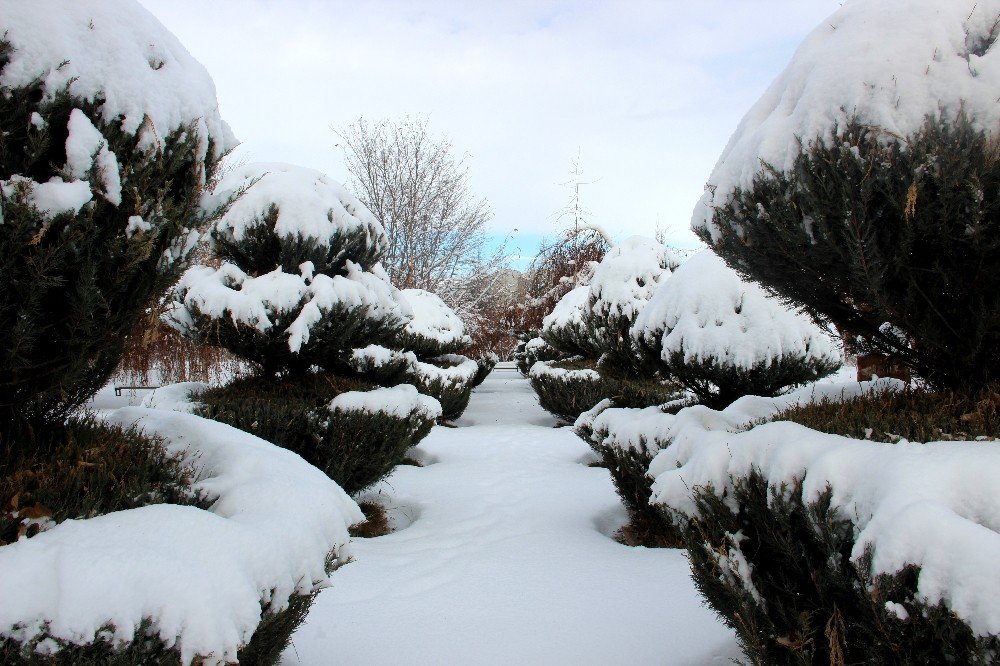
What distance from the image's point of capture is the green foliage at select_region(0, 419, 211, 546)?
1.68m

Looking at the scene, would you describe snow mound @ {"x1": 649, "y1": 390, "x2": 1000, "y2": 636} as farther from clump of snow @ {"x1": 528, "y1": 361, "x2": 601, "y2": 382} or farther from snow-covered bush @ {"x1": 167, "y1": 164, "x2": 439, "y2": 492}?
clump of snow @ {"x1": 528, "y1": 361, "x2": 601, "y2": 382}

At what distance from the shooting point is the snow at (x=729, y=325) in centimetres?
499

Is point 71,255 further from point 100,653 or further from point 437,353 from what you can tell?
point 437,353

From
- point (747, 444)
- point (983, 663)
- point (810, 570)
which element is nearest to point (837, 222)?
point (747, 444)

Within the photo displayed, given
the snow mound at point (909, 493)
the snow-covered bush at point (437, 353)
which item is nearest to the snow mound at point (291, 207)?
the snow-covered bush at point (437, 353)

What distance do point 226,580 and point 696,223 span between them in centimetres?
313

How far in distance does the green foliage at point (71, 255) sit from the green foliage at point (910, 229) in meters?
2.65

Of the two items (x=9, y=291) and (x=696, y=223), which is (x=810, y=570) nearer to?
(x=696, y=223)

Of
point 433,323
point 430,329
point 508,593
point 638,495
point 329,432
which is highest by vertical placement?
point 433,323

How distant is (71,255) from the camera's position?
1.92m

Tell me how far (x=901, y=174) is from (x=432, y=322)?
1075 centimetres

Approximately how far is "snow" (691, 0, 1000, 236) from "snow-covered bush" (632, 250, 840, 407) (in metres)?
2.49

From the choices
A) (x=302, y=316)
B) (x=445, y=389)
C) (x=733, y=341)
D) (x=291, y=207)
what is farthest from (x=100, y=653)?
(x=445, y=389)

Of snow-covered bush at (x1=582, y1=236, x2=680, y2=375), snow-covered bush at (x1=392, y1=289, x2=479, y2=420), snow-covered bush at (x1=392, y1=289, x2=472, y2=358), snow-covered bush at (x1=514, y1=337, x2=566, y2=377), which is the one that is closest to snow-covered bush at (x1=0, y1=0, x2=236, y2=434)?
snow-covered bush at (x1=392, y1=289, x2=479, y2=420)
